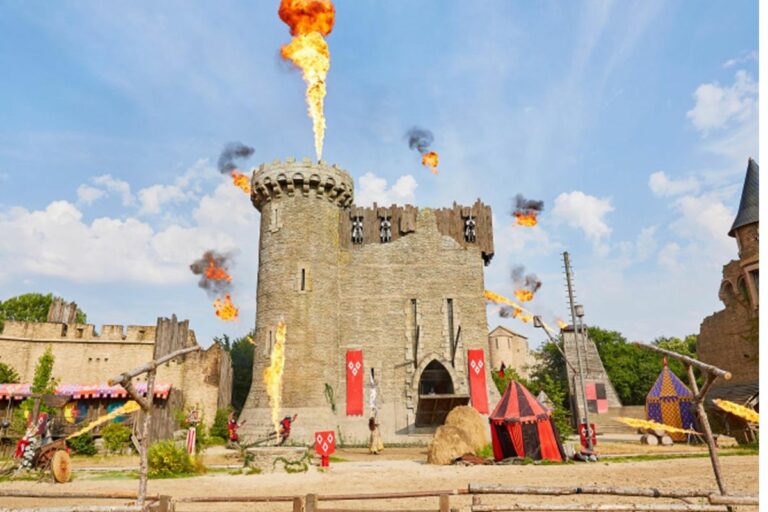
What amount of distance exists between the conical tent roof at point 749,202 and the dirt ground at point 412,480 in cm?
1435

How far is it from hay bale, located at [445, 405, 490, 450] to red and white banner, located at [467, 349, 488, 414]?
5442mm

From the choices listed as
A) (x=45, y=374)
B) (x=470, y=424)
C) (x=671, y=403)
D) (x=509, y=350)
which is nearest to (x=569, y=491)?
(x=470, y=424)

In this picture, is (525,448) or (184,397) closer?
(525,448)

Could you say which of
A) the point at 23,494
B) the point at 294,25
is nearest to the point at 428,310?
the point at 294,25

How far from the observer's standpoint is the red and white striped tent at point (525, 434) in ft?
56.8

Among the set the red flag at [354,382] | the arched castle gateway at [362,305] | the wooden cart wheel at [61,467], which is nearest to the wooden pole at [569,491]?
the wooden cart wheel at [61,467]

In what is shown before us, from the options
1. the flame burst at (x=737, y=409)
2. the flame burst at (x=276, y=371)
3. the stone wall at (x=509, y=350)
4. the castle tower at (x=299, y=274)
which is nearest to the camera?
the flame burst at (x=737, y=409)

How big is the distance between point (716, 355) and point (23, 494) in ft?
126

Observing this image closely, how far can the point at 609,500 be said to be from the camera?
32.6 ft

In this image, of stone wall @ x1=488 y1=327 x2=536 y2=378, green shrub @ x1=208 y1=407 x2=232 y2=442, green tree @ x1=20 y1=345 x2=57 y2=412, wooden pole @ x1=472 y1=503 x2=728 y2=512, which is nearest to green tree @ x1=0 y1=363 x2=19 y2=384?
green tree @ x1=20 y1=345 x2=57 y2=412

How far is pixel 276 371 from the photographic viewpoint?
24.0m

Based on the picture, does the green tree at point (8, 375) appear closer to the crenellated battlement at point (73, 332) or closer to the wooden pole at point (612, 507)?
the crenellated battlement at point (73, 332)

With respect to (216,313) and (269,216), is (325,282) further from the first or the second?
(216,313)

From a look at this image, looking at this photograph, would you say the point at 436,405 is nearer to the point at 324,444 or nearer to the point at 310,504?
the point at 324,444
